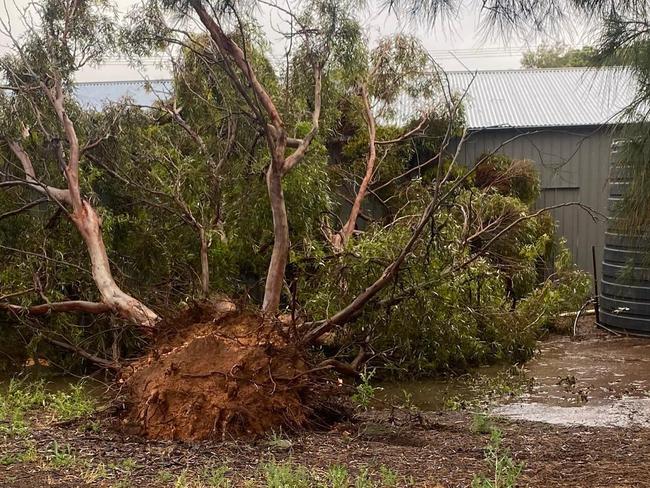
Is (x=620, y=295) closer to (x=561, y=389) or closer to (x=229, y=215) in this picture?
(x=561, y=389)

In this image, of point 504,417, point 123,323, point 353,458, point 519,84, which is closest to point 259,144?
point 123,323

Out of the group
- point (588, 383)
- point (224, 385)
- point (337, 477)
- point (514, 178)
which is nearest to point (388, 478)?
point (337, 477)

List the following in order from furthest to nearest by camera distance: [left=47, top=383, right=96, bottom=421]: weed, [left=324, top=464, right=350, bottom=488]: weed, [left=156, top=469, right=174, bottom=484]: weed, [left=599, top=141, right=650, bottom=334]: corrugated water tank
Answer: [left=599, top=141, right=650, bottom=334]: corrugated water tank
[left=47, top=383, right=96, bottom=421]: weed
[left=156, top=469, right=174, bottom=484]: weed
[left=324, top=464, right=350, bottom=488]: weed

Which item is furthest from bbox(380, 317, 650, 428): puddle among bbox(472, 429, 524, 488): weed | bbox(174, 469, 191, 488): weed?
bbox(174, 469, 191, 488): weed

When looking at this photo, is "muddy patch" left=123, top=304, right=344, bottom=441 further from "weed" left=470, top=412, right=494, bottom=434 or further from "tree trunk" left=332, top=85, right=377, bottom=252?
"tree trunk" left=332, top=85, right=377, bottom=252

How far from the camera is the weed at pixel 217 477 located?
13.2 ft

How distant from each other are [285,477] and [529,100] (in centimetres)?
1340

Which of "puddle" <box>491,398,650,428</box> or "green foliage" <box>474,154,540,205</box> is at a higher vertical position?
"green foliage" <box>474,154,540,205</box>

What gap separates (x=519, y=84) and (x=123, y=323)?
39.5ft

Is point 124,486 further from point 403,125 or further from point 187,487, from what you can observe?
point 403,125

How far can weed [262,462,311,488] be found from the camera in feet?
12.7

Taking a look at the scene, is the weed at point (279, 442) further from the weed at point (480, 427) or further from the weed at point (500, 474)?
the weed at point (480, 427)

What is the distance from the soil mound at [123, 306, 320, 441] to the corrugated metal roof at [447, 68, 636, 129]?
27.0ft

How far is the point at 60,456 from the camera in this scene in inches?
180
